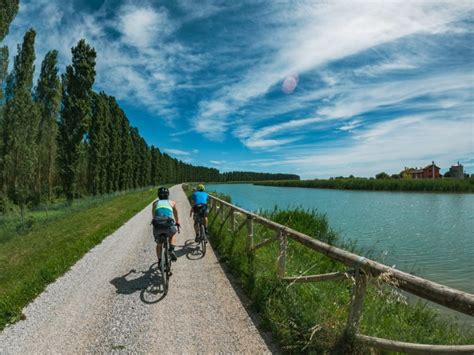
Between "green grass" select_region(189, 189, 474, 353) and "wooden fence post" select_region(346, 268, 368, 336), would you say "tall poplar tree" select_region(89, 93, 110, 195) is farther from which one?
"wooden fence post" select_region(346, 268, 368, 336)

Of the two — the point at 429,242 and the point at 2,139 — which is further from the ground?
the point at 2,139

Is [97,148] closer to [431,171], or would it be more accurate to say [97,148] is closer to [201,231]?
[201,231]

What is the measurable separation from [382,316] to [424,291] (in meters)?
1.99

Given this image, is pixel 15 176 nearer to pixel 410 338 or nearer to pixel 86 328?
pixel 86 328

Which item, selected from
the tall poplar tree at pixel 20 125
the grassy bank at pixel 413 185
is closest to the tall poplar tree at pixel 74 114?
the tall poplar tree at pixel 20 125

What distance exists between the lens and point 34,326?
4949 mm

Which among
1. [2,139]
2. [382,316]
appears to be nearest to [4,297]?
[382,316]

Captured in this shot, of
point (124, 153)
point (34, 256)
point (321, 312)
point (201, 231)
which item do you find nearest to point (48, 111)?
point (124, 153)

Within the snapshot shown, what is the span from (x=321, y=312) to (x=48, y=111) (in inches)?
1511

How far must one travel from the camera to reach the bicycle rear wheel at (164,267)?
248 inches

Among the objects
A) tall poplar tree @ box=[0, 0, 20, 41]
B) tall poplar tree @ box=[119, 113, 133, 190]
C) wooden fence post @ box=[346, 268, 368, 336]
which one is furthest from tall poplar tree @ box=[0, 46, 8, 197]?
wooden fence post @ box=[346, 268, 368, 336]

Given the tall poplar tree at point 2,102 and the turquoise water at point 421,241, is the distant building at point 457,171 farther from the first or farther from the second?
the tall poplar tree at point 2,102

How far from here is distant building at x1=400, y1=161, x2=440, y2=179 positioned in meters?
106

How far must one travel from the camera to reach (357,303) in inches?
147
